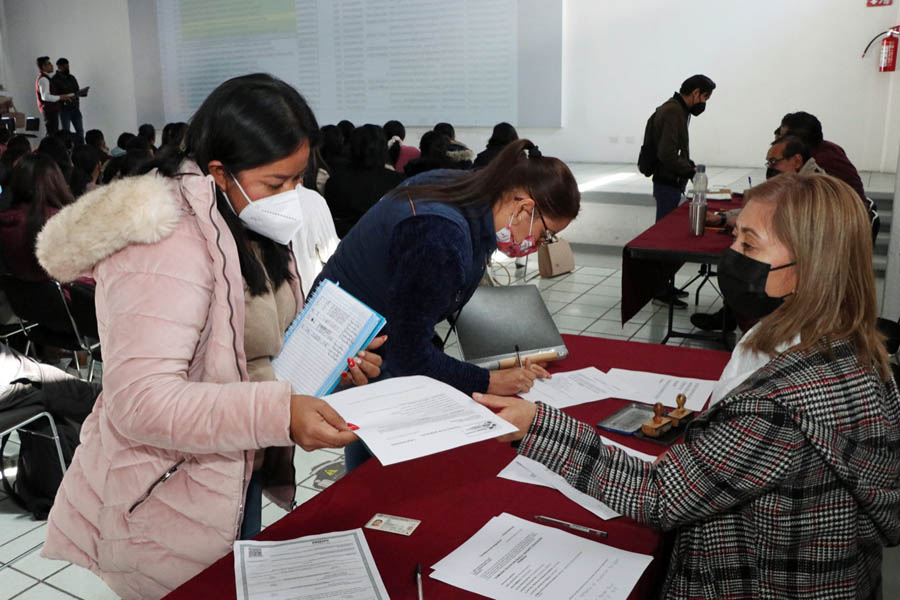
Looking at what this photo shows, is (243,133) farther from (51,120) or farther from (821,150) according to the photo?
(51,120)

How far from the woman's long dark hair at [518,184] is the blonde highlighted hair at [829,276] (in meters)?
0.67

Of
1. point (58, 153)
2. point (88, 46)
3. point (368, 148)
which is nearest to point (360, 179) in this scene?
point (368, 148)

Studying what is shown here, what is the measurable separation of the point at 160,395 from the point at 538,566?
2.16ft

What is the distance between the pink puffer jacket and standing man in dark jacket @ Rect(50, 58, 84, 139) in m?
12.3

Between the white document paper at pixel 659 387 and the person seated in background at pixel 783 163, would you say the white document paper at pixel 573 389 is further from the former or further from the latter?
the person seated in background at pixel 783 163

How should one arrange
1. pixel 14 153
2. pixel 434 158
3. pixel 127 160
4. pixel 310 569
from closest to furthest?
pixel 310 569 → pixel 127 160 → pixel 434 158 → pixel 14 153

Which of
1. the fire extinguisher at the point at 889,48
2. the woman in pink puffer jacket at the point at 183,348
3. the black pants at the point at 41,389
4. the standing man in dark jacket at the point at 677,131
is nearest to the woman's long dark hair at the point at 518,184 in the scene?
the woman in pink puffer jacket at the point at 183,348

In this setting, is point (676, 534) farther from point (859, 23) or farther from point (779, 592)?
point (859, 23)

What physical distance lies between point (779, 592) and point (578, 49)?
950 centimetres

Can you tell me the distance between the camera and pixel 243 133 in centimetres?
132

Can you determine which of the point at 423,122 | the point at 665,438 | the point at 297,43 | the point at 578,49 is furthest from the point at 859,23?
the point at 665,438

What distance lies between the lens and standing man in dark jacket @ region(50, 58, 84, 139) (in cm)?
1234

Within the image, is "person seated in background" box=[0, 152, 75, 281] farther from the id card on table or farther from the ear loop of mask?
the id card on table

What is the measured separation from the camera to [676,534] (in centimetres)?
140
